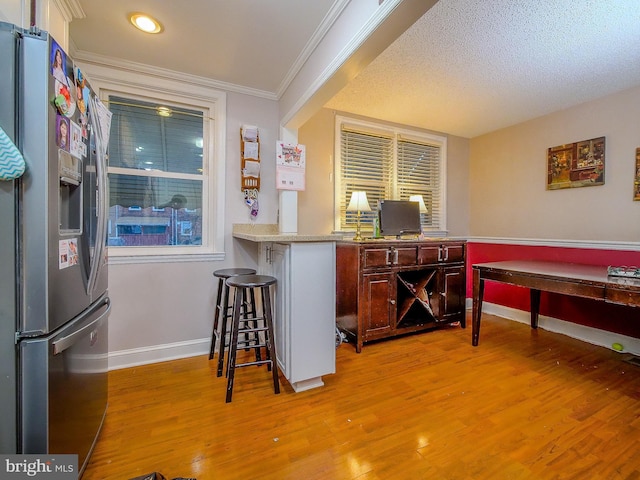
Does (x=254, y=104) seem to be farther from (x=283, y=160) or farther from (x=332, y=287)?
(x=332, y=287)

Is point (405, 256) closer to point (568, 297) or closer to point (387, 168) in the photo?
point (387, 168)

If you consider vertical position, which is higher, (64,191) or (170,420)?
(64,191)

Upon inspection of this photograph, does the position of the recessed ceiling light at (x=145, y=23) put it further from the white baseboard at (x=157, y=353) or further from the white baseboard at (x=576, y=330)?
the white baseboard at (x=576, y=330)

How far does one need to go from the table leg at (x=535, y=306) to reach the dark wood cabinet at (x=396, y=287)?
72 centimetres

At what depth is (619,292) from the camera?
1738 mm

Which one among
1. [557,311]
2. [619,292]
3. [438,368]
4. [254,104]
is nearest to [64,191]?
[254,104]

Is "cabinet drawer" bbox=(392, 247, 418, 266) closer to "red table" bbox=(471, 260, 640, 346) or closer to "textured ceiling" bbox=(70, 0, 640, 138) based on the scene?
"red table" bbox=(471, 260, 640, 346)

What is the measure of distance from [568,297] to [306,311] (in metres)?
2.80

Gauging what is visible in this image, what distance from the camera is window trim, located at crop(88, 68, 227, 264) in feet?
7.14

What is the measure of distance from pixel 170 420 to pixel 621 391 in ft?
9.46

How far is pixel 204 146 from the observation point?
2480mm

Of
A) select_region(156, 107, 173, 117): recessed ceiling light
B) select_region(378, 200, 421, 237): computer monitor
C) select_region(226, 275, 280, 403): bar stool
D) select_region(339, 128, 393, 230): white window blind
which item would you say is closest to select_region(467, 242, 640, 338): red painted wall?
select_region(378, 200, 421, 237): computer monitor

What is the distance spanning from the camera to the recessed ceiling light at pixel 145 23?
1690 mm

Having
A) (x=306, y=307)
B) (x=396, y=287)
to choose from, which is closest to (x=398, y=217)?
(x=396, y=287)
